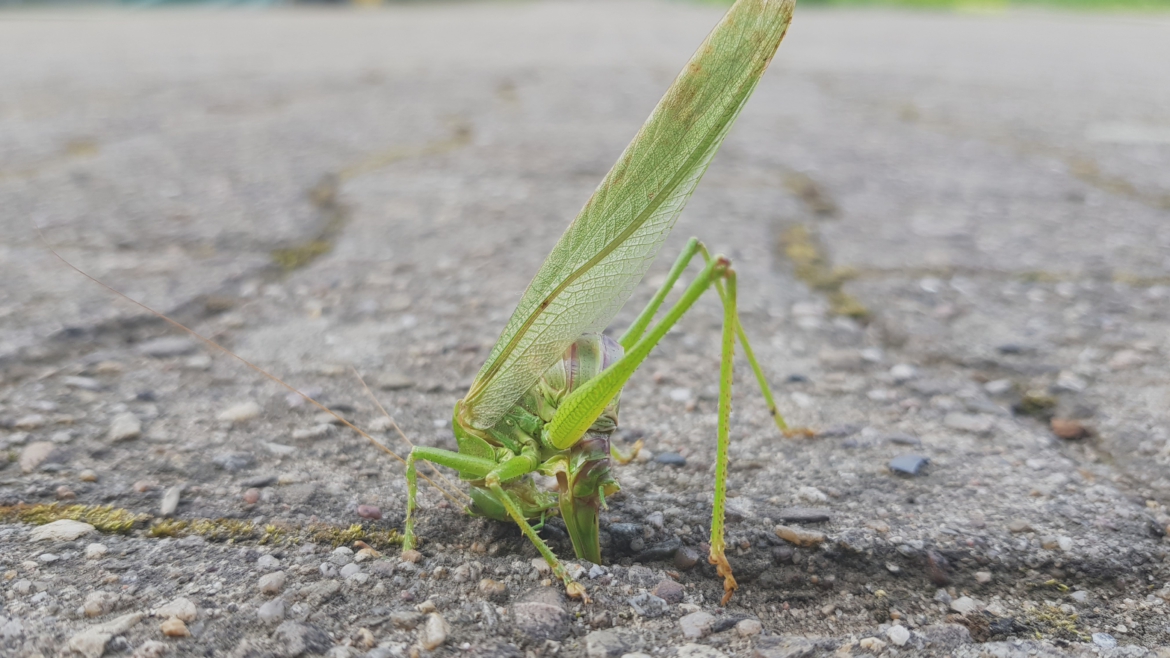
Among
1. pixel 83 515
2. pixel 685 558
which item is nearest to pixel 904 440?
pixel 685 558

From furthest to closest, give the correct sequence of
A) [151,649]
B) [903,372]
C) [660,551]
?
[903,372], [660,551], [151,649]

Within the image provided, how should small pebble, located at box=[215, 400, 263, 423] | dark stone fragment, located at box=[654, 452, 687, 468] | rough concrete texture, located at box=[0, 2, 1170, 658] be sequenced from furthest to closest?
small pebble, located at box=[215, 400, 263, 423] → dark stone fragment, located at box=[654, 452, 687, 468] → rough concrete texture, located at box=[0, 2, 1170, 658]

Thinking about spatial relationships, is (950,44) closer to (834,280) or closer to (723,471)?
(834,280)

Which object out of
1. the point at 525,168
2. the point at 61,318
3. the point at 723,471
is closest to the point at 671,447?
the point at 723,471

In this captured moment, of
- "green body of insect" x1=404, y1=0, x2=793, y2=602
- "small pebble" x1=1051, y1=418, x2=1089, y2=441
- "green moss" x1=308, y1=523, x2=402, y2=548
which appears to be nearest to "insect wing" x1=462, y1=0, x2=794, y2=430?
"green body of insect" x1=404, y1=0, x2=793, y2=602

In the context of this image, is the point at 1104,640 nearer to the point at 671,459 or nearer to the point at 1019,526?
the point at 1019,526

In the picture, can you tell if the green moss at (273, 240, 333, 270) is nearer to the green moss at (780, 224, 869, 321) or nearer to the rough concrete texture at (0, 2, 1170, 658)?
the rough concrete texture at (0, 2, 1170, 658)

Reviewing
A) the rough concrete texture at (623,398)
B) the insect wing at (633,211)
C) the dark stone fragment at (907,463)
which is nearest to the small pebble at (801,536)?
the rough concrete texture at (623,398)
